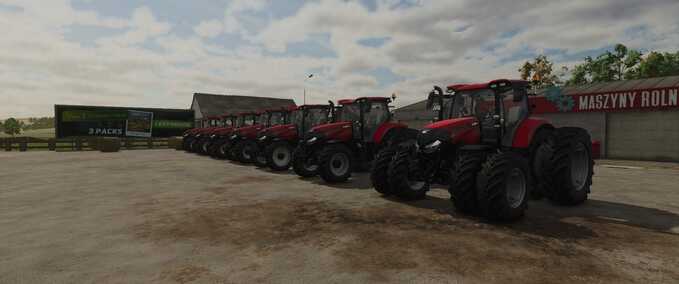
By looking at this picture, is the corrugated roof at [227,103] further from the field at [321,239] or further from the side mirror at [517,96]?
the side mirror at [517,96]

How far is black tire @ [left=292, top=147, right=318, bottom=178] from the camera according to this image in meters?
9.51

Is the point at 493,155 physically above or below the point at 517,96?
below

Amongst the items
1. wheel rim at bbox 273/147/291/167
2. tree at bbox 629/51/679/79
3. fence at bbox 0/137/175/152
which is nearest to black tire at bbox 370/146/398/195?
wheel rim at bbox 273/147/291/167

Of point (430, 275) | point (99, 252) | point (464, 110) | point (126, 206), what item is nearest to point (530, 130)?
point (464, 110)

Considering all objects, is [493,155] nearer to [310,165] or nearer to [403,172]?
[403,172]

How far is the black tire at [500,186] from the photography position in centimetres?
471

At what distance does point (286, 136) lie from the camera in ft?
38.9

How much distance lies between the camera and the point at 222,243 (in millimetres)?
4188

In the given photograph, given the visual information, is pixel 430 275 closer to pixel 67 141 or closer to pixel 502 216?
pixel 502 216

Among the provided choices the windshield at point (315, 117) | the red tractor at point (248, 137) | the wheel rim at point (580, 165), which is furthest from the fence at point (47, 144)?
the wheel rim at point (580, 165)

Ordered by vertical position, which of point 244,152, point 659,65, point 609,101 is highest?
point 659,65

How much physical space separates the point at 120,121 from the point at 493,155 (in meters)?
28.4

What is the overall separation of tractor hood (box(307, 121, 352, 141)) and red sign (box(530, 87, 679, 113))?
8562 millimetres

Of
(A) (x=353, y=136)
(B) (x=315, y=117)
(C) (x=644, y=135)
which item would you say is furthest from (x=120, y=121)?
(C) (x=644, y=135)
